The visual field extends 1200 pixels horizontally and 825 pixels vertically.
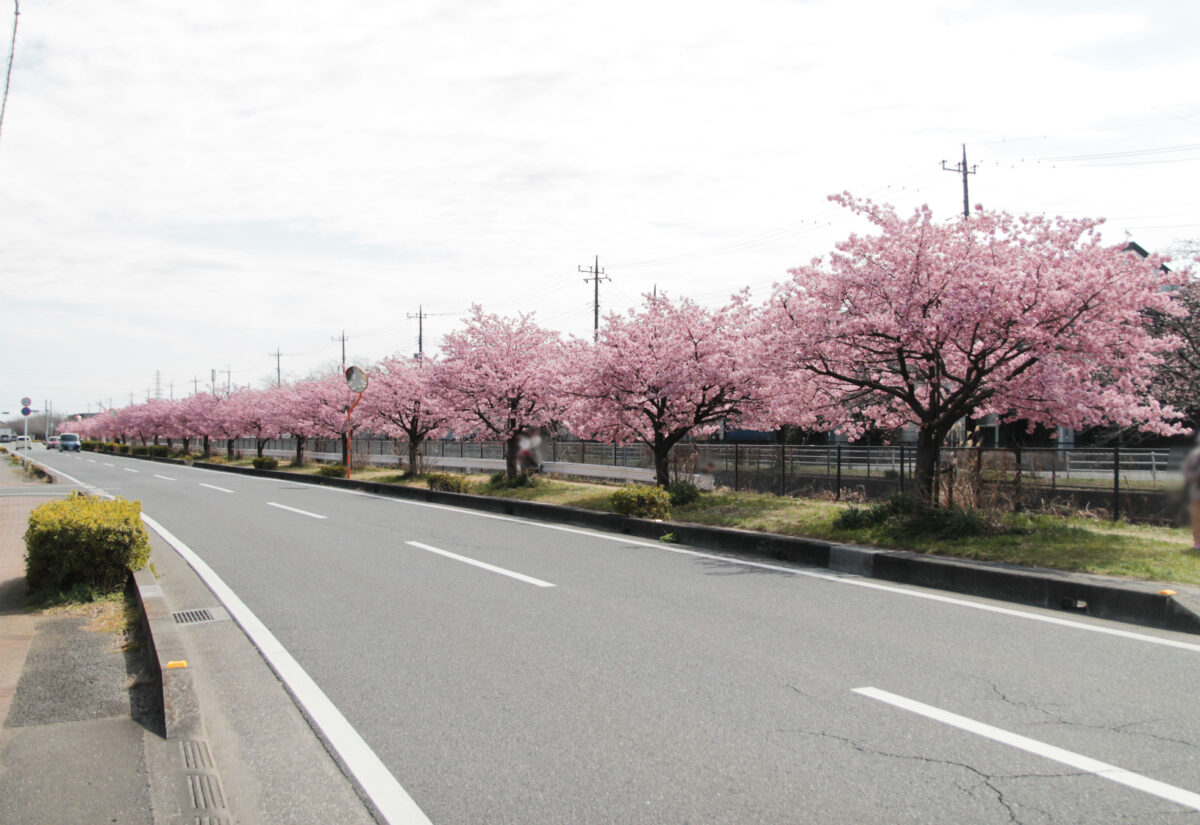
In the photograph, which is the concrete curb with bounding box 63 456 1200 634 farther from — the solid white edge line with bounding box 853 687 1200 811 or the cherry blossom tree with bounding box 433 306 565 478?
the cherry blossom tree with bounding box 433 306 565 478

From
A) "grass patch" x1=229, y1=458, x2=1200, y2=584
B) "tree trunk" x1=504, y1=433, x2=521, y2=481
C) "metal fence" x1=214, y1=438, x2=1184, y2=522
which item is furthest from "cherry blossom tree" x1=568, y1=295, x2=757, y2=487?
"tree trunk" x1=504, y1=433, x2=521, y2=481

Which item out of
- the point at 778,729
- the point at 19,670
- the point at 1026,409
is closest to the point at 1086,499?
the point at 1026,409

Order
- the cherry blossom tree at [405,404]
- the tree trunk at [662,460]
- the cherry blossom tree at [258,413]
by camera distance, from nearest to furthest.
Result: the tree trunk at [662,460], the cherry blossom tree at [405,404], the cherry blossom tree at [258,413]

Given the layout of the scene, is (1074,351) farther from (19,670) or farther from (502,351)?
(502,351)

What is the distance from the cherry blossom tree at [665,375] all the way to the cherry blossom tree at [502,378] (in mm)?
3914

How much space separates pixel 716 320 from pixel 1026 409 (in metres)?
6.47

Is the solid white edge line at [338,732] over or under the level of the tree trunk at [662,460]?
under

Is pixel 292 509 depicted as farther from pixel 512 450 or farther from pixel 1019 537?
pixel 1019 537

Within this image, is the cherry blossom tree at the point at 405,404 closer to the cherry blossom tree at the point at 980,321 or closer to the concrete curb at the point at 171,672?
the cherry blossom tree at the point at 980,321

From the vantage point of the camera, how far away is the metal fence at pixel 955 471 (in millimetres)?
12289

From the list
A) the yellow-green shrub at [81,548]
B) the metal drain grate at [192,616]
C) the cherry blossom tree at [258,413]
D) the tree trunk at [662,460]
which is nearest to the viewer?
the metal drain grate at [192,616]

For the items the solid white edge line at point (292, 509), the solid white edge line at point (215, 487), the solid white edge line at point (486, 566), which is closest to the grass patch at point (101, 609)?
the solid white edge line at point (486, 566)

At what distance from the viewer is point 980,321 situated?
10.0 m

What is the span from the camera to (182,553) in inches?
461
